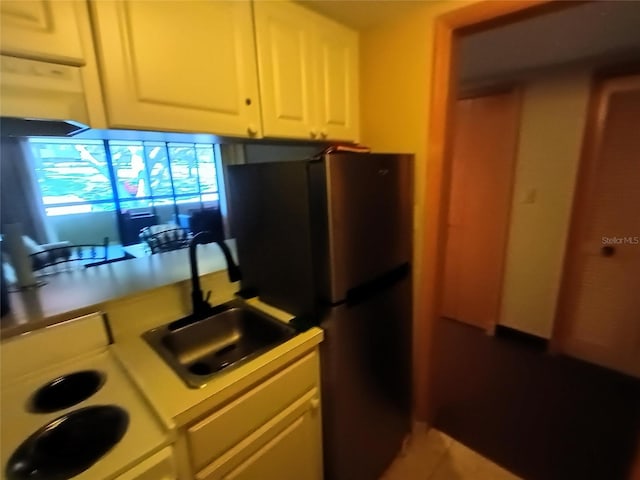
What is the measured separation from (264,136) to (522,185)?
2053mm

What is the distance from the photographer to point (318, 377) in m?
1.24

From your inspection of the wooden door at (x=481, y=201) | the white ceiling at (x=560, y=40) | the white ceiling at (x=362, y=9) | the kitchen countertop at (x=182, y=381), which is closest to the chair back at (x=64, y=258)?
the kitchen countertop at (x=182, y=381)

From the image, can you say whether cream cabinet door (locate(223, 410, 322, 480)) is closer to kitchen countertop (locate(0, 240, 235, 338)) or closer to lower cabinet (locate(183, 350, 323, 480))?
lower cabinet (locate(183, 350, 323, 480))

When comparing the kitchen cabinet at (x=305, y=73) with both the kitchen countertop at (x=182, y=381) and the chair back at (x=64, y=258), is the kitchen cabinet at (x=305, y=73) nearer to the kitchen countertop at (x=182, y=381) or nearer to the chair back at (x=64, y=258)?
the kitchen countertop at (x=182, y=381)

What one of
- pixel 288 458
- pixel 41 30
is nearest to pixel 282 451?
pixel 288 458

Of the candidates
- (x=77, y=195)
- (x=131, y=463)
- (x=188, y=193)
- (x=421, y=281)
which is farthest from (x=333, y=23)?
(x=77, y=195)

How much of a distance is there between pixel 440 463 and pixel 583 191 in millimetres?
1937

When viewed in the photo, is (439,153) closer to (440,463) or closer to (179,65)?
(179,65)

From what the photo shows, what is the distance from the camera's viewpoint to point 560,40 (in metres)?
1.76

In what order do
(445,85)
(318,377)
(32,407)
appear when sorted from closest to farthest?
(32,407), (318,377), (445,85)

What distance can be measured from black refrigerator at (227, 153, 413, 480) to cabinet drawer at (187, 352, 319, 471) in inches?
4.5

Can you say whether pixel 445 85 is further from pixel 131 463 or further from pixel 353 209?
pixel 131 463

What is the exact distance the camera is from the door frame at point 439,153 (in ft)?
3.96

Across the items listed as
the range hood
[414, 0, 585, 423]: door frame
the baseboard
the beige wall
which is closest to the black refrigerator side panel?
the range hood
